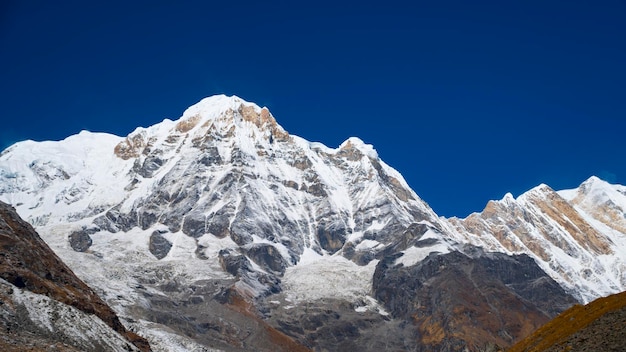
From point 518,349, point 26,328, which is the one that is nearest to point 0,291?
point 26,328

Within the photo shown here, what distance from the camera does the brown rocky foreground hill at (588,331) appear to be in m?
76.6

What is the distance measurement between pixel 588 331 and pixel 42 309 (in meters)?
106

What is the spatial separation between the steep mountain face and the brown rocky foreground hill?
82426 millimetres

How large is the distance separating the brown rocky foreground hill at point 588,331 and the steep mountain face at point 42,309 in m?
82.4

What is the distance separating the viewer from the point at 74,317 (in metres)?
152

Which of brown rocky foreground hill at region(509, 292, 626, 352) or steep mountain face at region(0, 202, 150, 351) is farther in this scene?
steep mountain face at region(0, 202, 150, 351)

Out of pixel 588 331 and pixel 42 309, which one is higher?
pixel 42 309

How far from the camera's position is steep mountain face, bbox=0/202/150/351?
133125 mm

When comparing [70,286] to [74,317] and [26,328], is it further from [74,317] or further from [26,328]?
[26,328]

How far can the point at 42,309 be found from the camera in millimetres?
145875

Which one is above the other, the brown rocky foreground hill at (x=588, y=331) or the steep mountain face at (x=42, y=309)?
the steep mountain face at (x=42, y=309)

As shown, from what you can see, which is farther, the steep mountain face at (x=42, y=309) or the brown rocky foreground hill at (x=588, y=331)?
the steep mountain face at (x=42, y=309)

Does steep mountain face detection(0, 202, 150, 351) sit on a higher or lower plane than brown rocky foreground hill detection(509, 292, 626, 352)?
higher

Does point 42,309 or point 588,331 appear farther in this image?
point 42,309
